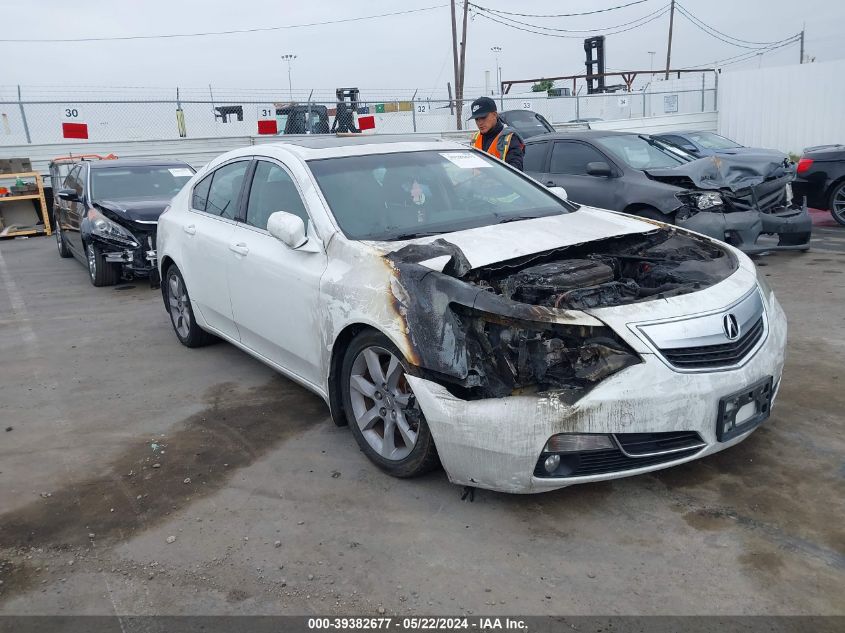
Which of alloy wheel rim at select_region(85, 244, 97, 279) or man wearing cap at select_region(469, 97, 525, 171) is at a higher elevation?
man wearing cap at select_region(469, 97, 525, 171)

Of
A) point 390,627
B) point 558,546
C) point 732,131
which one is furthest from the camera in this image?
point 732,131

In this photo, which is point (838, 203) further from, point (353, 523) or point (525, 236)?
point (353, 523)

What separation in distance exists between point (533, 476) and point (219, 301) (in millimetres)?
2853

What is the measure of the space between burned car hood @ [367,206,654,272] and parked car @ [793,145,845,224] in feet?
23.4

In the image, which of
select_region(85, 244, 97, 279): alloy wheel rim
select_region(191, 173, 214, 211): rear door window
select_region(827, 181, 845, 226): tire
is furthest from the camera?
select_region(827, 181, 845, 226): tire

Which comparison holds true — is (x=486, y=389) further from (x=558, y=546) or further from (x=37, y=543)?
(x=37, y=543)

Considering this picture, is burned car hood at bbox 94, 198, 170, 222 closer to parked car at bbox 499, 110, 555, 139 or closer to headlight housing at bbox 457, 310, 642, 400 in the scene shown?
headlight housing at bbox 457, 310, 642, 400

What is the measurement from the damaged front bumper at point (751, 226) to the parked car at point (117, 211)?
6.12 m

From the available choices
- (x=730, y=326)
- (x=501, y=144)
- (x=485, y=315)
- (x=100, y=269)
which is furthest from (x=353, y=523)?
(x=100, y=269)

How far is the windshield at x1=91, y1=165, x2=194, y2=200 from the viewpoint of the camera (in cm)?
935

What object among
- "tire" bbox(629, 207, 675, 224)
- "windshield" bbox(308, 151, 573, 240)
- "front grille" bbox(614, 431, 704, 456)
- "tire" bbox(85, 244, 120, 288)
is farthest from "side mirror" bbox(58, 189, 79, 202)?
"front grille" bbox(614, 431, 704, 456)

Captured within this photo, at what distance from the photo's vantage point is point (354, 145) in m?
4.56

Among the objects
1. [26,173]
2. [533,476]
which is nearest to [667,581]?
[533,476]

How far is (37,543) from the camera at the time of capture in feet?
10.5
